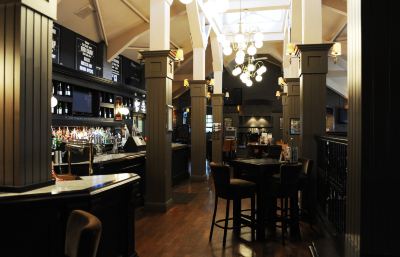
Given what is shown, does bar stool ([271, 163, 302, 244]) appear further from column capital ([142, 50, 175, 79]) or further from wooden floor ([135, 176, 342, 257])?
column capital ([142, 50, 175, 79])

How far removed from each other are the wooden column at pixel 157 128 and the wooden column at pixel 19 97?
Answer: 3.62 metres

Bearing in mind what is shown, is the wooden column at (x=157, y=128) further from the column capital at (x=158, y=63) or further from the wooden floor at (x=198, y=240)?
the wooden floor at (x=198, y=240)

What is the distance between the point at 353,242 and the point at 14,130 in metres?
2.25

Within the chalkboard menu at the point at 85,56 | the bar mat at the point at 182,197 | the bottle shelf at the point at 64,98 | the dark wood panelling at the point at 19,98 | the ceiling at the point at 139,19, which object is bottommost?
the bar mat at the point at 182,197

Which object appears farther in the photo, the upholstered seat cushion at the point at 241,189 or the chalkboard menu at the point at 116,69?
the chalkboard menu at the point at 116,69


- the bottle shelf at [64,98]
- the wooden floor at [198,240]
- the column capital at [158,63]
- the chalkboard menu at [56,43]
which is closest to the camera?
the wooden floor at [198,240]

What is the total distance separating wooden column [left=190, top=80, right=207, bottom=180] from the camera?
10.1 metres

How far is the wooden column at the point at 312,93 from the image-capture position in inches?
220

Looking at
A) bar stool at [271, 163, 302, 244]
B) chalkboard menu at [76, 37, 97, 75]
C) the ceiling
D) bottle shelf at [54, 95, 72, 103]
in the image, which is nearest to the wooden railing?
bar stool at [271, 163, 302, 244]

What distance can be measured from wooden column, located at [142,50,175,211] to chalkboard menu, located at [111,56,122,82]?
16.3ft

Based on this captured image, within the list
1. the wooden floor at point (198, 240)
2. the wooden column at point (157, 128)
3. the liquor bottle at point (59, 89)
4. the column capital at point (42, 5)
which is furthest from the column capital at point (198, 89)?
the column capital at point (42, 5)

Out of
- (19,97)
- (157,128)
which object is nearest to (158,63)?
(157,128)

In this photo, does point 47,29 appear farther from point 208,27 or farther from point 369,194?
point 208,27

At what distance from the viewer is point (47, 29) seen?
2.71m
